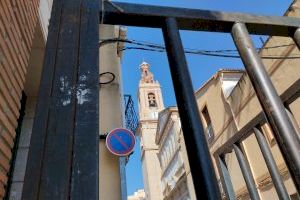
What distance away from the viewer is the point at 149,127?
5056cm

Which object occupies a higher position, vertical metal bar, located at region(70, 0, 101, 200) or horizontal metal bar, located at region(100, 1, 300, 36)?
horizontal metal bar, located at region(100, 1, 300, 36)

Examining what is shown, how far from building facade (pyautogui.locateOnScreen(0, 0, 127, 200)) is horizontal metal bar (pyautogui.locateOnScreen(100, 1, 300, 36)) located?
1.98 ft

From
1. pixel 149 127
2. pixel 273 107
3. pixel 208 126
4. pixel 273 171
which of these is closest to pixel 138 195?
pixel 149 127

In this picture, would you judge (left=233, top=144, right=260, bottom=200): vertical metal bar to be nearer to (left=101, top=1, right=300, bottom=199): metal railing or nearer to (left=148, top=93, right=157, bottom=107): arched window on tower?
(left=101, top=1, right=300, bottom=199): metal railing

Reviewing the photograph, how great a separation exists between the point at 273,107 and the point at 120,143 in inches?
168

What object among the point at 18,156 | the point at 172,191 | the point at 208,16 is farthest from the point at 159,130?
the point at 208,16

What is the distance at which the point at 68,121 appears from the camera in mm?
811

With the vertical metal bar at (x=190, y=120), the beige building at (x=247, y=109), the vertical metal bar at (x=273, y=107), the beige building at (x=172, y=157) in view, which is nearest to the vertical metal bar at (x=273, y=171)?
the vertical metal bar at (x=273, y=107)

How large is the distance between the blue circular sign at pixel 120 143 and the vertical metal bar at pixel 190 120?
13.4 feet

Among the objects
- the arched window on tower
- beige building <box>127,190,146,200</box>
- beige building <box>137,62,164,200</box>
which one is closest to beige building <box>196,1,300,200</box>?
beige building <box>137,62,164,200</box>

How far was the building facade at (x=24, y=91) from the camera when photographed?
2707mm

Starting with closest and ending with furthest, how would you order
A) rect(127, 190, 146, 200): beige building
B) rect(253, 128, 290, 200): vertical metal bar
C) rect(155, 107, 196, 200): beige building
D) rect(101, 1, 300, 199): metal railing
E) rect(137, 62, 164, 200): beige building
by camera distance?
rect(101, 1, 300, 199): metal railing < rect(253, 128, 290, 200): vertical metal bar < rect(155, 107, 196, 200): beige building < rect(137, 62, 164, 200): beige building < rect(127, 190, 146, 200): beige building

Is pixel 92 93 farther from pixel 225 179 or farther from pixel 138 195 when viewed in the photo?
pixel 138 195

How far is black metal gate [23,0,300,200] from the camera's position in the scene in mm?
727
